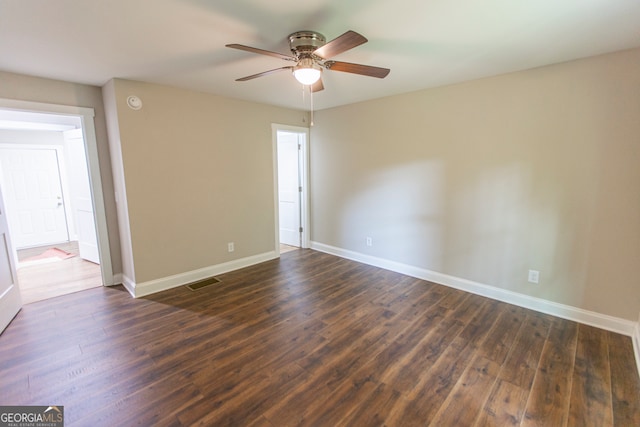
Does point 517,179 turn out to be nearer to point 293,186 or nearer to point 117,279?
point 293,186

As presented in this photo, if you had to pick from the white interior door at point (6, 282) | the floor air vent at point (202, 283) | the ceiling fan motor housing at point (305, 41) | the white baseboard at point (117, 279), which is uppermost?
the ceiling fan motor housing at point (305, 41)

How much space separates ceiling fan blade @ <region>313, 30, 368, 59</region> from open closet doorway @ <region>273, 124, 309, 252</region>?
2.89m

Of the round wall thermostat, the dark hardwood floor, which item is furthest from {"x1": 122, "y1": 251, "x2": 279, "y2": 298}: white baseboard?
the round wall thermostat

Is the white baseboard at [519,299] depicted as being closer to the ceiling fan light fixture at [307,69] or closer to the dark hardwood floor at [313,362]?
the dark hardwood floor at [313,362]

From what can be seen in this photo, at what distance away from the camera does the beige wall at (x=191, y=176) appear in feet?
10.3

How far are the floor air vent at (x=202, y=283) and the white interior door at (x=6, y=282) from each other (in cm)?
157

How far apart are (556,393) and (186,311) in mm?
3131

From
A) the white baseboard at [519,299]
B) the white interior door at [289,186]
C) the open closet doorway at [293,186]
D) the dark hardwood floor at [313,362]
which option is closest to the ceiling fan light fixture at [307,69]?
the dark hardwood floor at [313,362]

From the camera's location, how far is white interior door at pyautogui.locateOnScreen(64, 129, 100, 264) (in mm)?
4059

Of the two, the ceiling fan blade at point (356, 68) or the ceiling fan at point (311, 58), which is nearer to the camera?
the ceiling fan at point (311, 58)

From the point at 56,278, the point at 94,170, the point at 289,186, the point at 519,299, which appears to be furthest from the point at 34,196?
the point at 519,299

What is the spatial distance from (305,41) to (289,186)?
11.2 feet

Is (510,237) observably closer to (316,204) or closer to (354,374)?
(354,374)

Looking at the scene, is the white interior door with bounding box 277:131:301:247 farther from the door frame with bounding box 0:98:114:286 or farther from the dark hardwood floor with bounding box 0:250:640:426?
the door frame with bounding box 0:98:114:286
